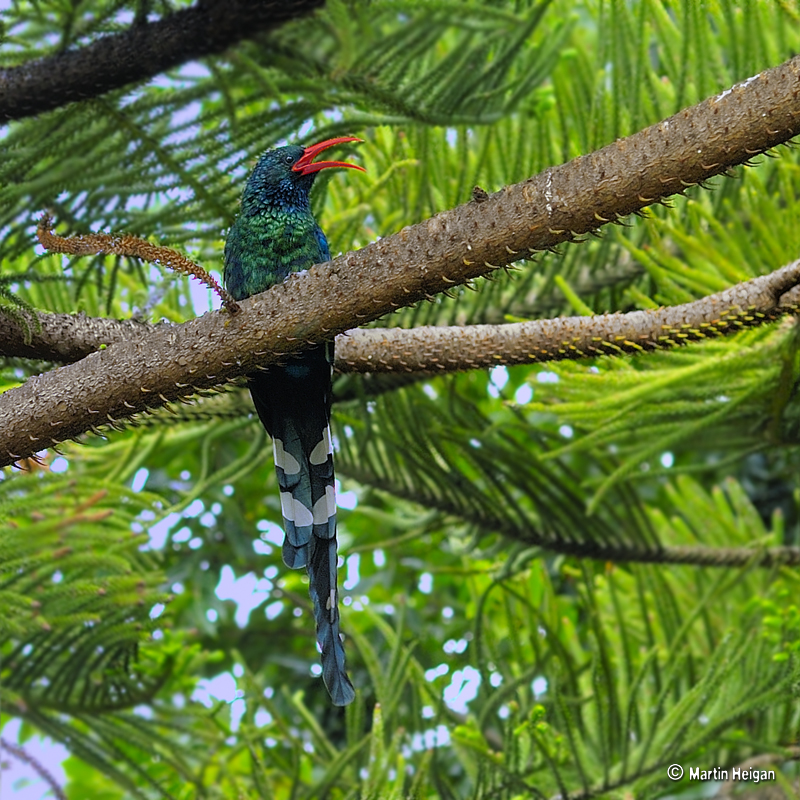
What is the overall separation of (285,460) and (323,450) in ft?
0.27

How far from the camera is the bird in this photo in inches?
78.7

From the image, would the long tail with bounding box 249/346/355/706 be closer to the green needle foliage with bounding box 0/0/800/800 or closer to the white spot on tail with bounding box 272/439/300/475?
the white spot on tail with bounding box 272/439/300/475

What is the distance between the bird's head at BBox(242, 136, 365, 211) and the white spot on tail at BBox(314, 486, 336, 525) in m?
0.68

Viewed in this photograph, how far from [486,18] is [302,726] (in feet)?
8.64

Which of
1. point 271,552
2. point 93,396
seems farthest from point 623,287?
point 93,396

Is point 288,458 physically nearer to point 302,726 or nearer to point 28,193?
point 28,193

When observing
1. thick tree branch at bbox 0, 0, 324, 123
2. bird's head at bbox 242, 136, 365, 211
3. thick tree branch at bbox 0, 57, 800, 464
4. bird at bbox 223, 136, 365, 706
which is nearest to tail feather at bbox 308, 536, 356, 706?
bird at bbox 223, 136, 365, 706

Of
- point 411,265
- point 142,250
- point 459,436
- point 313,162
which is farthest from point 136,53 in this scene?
point 459,436

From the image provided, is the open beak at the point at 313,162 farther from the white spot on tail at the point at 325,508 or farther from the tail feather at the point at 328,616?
the tail feather at the point at 328,616

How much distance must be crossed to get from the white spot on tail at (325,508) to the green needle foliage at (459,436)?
469mm

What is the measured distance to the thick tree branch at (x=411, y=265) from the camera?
1293mm

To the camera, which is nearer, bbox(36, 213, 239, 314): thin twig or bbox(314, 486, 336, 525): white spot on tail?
bbox(36, 213, 239, 314): thin twig

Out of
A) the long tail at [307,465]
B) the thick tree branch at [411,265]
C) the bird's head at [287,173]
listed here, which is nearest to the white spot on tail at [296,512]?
the long tail at [307,465]

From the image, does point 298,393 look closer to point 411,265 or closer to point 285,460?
point 285,460
